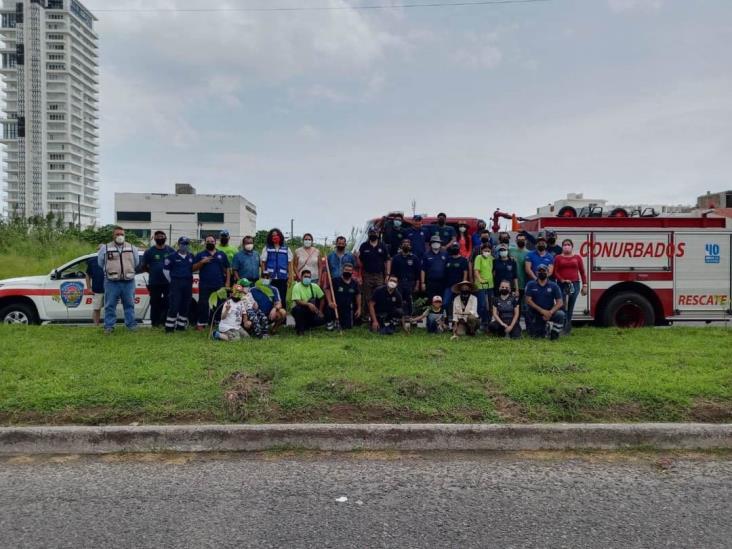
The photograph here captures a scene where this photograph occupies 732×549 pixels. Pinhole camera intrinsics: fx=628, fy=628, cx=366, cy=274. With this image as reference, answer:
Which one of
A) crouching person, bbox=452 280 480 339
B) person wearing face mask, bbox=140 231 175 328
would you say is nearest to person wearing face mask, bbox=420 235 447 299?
crouching person, bbox=452 280 480 339

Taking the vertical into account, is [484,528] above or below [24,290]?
below

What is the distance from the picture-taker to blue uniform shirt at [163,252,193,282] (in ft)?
33.4

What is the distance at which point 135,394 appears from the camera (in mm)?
6188

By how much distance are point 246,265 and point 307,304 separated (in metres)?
1.39

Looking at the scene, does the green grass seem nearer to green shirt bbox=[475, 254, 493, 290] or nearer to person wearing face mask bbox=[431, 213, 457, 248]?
green shirt bbox=[475, 254, 493, 290]

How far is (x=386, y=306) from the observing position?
998 cm

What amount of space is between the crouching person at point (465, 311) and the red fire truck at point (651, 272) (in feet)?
7.77

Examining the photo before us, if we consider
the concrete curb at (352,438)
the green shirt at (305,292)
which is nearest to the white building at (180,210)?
the green shirt at (305,292)

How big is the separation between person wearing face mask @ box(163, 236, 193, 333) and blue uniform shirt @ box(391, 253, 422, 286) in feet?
11.0

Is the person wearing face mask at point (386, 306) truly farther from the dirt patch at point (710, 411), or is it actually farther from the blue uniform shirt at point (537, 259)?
the dirt patch at point (710, 411)

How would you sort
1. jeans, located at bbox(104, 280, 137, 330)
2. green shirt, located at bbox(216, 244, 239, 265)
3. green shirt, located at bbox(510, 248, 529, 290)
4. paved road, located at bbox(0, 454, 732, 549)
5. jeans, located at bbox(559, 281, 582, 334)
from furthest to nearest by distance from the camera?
green shirt, located at bbox(216, 244, 239, 265) → green shirt, located at bbox(510, 248, 529, 290) → jeans, located at bbox(559, 281, 582, 334) → jeans, located at bbox(104, 280, 137, 330) → paved road, located at bbox(0, 454, 732, 549)

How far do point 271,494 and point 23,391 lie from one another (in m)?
3.35

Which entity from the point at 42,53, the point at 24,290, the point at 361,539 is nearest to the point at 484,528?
the point at 361,539

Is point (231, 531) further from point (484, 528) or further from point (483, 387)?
point (483, 387)
